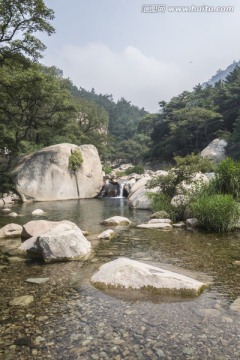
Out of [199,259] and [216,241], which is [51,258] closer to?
[199,259]

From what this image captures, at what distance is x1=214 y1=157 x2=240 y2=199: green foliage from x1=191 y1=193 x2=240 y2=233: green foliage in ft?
4.33

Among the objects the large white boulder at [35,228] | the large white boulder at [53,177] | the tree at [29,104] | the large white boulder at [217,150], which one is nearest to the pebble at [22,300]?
the large white boulder at [35,228]

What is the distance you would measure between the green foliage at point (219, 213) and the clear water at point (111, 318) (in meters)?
3.66

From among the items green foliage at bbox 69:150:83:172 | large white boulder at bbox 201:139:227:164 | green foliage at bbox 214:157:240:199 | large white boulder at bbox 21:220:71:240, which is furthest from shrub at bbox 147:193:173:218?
large white boulder at bbox 201:139:227:164

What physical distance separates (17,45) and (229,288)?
1466 cm

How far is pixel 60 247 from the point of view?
821 cm

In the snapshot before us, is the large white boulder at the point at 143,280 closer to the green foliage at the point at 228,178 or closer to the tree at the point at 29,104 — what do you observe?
the green foliage at the point at 228,178

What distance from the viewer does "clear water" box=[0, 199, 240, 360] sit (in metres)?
4.09

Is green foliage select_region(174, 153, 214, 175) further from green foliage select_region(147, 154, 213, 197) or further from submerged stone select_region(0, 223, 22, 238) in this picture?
submerged stone select_region(0, 223, 22, 238)

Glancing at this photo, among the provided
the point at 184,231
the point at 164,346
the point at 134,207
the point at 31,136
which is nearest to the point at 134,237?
the point at 184,231

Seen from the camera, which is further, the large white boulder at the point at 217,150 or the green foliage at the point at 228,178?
the large white boulder at the point at 217,150

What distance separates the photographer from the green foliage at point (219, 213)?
1163cm

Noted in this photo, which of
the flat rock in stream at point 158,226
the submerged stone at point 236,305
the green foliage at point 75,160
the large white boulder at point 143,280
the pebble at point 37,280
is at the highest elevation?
the green foliage at point 75,160

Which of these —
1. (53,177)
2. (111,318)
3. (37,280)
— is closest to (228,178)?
(37,280)
